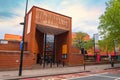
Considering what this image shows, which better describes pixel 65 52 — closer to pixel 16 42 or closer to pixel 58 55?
pixel 58 55

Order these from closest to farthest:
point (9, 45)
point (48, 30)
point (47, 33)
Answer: point (9, 45) → point (48, 30) → point (47, 33)

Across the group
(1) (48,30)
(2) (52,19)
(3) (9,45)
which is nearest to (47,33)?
(1) (48,30)

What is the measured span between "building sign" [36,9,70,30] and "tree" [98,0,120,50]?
7.22 metres

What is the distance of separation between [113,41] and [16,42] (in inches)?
725

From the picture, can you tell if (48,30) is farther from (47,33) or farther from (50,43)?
(50,43)

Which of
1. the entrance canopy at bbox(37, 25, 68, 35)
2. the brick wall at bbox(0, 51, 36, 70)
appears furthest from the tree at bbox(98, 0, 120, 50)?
the brick wall at bbox(0, 51, 36, 70)

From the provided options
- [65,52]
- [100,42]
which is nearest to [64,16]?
[65,52]

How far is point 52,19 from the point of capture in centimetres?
3200

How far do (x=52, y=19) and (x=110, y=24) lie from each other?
11086 millimetres

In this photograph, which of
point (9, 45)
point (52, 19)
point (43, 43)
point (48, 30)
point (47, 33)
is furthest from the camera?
point (47, 33)

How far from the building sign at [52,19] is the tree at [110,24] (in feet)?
23.7

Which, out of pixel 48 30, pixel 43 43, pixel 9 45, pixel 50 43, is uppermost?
pixel 48 30

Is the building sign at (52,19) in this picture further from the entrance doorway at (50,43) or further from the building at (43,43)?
the entrance doorway at (50,43)

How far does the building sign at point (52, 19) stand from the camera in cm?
3016
